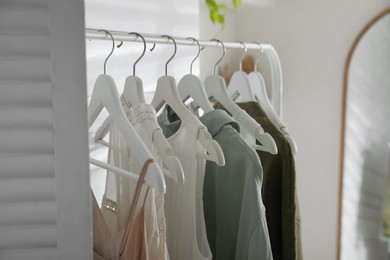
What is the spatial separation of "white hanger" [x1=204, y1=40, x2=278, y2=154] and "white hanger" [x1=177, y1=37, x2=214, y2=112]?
7cm

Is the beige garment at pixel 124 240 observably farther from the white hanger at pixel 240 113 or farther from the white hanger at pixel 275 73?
the white hanger at pixel 275 73

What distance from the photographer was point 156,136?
858 millimetres

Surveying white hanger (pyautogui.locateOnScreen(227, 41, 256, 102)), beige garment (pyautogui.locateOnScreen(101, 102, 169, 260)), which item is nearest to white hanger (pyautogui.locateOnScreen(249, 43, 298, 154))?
white hanger (pyautogui.locateOnScreen(227, 41, 256, 102))

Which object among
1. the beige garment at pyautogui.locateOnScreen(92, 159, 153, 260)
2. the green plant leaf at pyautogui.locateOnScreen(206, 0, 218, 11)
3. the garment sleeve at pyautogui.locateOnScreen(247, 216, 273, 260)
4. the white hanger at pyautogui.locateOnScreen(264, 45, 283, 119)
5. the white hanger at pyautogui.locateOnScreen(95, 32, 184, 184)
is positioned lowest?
the garment sleeve at pyautogui.locateOnScreen(247, 216, 273, 260)

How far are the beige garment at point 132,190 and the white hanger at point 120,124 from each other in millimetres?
62

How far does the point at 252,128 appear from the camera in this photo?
108cm

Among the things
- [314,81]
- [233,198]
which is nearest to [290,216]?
[233,198]

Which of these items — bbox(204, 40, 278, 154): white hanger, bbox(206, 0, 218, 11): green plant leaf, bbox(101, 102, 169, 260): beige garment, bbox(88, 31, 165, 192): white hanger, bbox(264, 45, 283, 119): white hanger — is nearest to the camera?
bbox(88, 31, 165, 192): white hanger

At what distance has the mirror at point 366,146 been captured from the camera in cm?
216

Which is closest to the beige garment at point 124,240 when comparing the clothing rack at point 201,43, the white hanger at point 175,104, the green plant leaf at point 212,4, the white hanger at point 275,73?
the white hanger at point 175,104

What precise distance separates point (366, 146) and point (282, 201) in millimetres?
1277

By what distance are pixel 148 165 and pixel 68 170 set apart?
0.12 meters

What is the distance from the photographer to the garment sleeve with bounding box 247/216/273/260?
3.01 feet

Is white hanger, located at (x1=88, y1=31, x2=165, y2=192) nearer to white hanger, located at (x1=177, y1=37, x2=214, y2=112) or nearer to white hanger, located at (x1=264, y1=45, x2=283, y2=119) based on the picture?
white hanger, located at (x1=177, y1=37, x2=214, y2=112)
